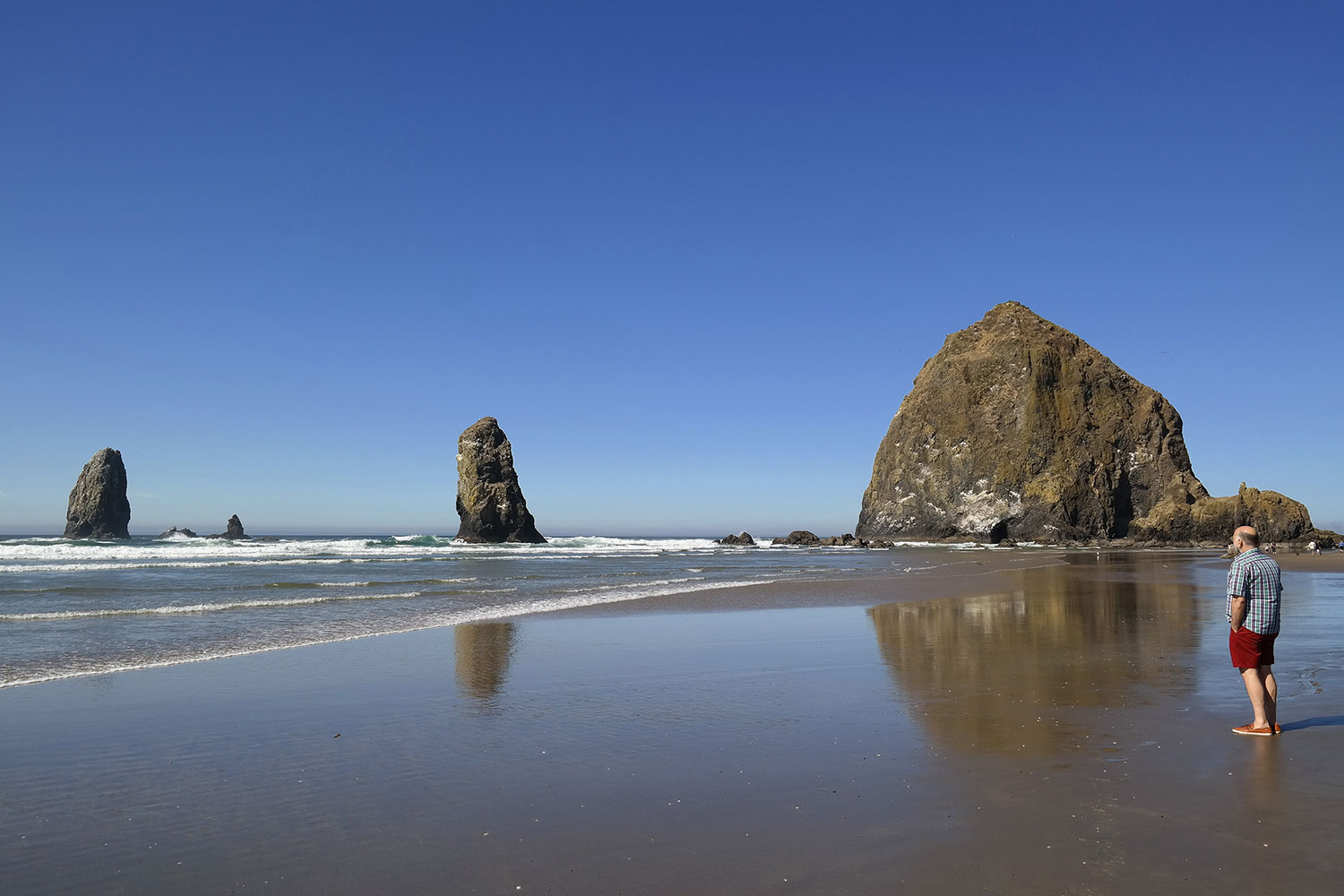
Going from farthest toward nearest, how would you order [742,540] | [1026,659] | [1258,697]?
[742,540] < [1026,659] < [1258,697]

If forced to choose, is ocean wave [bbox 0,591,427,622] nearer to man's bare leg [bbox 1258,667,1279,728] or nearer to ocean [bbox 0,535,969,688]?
ocean [bbox 0,535,969,688]

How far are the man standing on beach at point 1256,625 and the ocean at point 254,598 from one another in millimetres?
10405

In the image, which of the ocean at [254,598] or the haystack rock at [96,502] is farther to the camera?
the haystack rock at [96,502]

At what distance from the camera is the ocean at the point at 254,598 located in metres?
10.7

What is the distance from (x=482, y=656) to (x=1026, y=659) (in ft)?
20.9

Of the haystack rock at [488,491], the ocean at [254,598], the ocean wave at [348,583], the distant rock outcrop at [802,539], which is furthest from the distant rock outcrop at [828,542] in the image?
the ocean wave at [348,583]

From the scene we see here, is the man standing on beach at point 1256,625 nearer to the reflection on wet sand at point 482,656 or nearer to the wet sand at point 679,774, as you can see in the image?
the wet sand at point 679,774

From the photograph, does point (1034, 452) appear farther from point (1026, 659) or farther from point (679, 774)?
point (679, 774)

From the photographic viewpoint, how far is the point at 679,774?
16.2 feet

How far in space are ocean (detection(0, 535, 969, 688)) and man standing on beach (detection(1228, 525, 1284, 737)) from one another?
34.1ft

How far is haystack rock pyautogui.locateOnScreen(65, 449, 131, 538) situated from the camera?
83.2 metres

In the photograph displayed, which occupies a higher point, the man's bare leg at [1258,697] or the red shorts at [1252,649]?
the red shorts at [1252,649]

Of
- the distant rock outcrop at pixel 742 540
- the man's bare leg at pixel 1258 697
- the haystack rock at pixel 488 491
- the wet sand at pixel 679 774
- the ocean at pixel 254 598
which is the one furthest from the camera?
Result: the distant rock outcrop at pixel 742 540

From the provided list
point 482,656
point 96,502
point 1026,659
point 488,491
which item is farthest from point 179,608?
point 96,502
